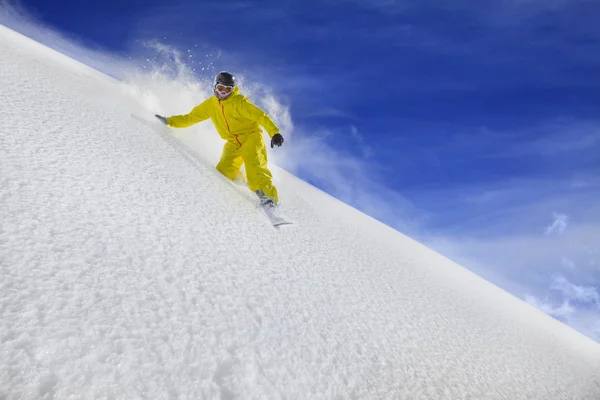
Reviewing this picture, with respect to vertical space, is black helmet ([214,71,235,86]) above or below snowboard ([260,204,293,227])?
above

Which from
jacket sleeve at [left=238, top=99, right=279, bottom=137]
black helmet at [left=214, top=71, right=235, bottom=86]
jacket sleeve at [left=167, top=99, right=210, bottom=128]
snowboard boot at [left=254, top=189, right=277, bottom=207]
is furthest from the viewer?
jacket sleeve at [left=167, top=99, right=210, bottom=128]

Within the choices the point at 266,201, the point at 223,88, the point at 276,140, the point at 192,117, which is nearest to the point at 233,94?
the point at 223,88

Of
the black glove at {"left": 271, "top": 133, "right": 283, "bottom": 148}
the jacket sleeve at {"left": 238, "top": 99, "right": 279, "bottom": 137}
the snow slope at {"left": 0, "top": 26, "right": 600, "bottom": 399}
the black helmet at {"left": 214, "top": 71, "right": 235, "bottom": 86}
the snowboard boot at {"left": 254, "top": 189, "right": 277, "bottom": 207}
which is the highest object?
the black helmet at {"left": 214, "top": 71, "right": 235, "bottom": 86}

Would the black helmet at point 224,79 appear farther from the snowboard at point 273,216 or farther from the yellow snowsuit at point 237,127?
the snowboard at point 273,216

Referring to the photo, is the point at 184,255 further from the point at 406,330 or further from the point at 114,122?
the point at 114,122

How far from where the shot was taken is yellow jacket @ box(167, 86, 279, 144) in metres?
3.62

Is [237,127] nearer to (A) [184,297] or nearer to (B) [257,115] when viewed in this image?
(B) [257,115]

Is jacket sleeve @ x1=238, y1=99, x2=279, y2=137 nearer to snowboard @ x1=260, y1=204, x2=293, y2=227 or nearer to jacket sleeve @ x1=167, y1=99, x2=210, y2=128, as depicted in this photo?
jacket sleeve @ x1=167, y1=99, x2=210, y2=128

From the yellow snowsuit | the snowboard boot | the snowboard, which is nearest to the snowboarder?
the yellow snowsuit

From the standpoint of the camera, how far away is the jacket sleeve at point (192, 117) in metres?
3.88

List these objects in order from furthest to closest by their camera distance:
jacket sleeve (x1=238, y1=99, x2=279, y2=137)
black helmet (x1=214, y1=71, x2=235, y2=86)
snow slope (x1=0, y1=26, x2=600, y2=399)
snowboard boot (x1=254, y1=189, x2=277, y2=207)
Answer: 1. black helmet (x1=214, y1=71, x2=235, y2=86)
2. jacket sleeve (x1=238, y1=99, x2=279, y2=137)
3. snowboard boot (x1=254, y1=189, x2=277, y2=207)
4. snow slope (x1=0, y1=26, x2=600, y2=399)

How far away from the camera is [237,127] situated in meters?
3.77

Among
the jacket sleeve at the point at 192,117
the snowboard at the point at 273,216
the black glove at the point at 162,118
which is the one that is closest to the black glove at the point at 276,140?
the snowboard at the point at 273,216

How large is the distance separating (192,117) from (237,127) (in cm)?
57
